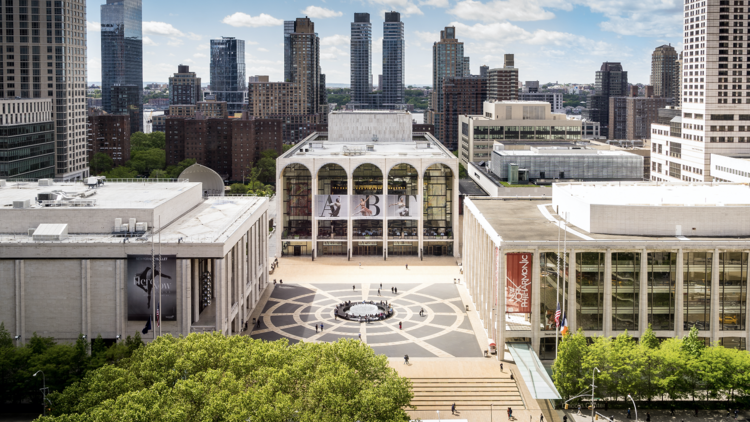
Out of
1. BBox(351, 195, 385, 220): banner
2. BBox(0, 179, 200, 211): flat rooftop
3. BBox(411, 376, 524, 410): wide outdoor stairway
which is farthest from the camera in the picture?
BBox(351, 195, 385, 220): banner

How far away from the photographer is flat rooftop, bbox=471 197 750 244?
87.4 m

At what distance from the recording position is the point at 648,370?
77.4 m

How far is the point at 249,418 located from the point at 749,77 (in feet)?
442

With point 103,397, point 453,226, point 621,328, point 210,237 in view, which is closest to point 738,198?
point 621,328

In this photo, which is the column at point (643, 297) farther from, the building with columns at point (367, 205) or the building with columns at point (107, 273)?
the building with columns at point (367, 205)

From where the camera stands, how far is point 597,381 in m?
77.2

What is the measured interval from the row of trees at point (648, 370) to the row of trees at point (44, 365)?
43.1m

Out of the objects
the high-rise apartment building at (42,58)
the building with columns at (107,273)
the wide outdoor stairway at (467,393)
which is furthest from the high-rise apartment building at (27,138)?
the wide outdoor stairway at (467,393)

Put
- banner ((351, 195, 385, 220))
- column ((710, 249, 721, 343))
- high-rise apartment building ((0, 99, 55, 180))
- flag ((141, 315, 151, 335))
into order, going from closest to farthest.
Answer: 1. column ((710, 249, 721, 343))
2. flag ((141, 315, 151, 335))
3. banner ((351, 195, 385, 220))
4. high-rise apartment building ((0, 99, 55, 180))

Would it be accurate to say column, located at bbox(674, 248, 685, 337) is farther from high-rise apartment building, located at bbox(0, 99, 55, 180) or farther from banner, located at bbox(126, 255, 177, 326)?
high-rise apartment building, located at bbox(0, 99, 55, 180)

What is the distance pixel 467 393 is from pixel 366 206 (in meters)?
68.5

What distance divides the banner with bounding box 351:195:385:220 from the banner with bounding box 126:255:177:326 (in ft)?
209

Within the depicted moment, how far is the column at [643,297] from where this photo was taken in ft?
283

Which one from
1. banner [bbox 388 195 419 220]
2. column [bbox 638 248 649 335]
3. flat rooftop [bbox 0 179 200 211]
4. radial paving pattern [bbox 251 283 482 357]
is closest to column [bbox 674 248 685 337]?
column [bbox 638 248 649 335]
